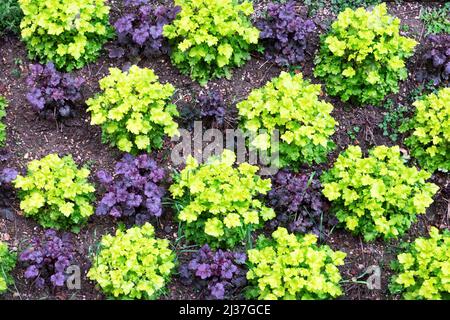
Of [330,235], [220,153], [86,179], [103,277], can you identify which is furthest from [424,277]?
[86,179]

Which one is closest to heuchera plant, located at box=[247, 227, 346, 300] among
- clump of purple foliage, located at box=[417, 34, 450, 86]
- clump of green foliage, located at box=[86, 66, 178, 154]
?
clump of green foliage, located at box=[86, 66, 178, 154]

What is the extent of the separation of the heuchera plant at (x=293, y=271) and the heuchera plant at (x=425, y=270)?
545mm

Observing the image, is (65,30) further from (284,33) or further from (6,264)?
(6,264)

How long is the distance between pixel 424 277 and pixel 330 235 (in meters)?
0.97

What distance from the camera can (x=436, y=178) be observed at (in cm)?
686

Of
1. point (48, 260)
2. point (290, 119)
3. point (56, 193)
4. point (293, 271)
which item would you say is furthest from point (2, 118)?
point (293, 271)

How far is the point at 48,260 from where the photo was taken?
5992mm

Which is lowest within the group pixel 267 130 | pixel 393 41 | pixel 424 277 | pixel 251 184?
pixel 424 277

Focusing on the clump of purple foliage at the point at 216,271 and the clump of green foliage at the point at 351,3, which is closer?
the clump of purple foliage at the point at 216,271

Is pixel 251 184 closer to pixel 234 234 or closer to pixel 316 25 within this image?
pixel 234 234

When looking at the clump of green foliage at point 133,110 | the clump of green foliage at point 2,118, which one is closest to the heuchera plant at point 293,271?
the clump of green foliage at point 133,110

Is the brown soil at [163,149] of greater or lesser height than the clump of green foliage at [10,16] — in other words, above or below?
below

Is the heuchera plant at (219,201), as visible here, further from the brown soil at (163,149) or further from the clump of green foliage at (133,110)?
the clump of green foliage at (133,110)

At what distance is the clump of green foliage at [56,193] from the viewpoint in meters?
6.14
